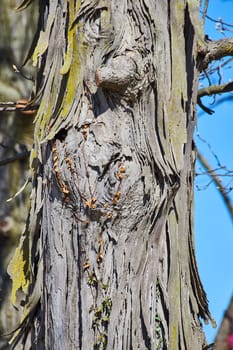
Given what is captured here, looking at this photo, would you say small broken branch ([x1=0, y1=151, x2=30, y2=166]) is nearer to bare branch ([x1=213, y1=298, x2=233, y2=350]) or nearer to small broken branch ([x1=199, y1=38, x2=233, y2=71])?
small broken branch ([x1=199, y1=38, x2=233, y2=71])

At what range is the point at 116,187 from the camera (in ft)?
6.88

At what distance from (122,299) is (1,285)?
141 centimetres

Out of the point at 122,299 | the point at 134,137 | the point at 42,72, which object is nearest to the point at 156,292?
the point at 122,299

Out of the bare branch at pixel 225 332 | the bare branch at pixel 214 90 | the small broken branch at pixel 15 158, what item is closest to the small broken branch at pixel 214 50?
the bare branch at pixel 214 90

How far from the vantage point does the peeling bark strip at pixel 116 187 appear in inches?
83.2

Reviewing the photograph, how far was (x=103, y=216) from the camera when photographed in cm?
212

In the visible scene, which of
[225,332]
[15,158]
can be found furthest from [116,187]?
[15,158]

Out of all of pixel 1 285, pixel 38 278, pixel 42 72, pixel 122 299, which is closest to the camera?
pixel 122 299

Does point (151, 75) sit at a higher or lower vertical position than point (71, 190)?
higher

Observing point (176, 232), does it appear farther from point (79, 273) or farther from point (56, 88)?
point (56, 88)

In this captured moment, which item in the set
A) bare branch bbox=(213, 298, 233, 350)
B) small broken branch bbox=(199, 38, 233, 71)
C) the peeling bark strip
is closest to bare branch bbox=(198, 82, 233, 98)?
small broken branch bbox=(199, 38, 233, 71)

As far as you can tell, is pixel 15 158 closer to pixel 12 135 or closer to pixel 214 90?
pixel 12 135

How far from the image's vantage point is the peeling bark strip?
211cm

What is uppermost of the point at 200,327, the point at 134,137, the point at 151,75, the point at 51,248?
the point at 151,75
